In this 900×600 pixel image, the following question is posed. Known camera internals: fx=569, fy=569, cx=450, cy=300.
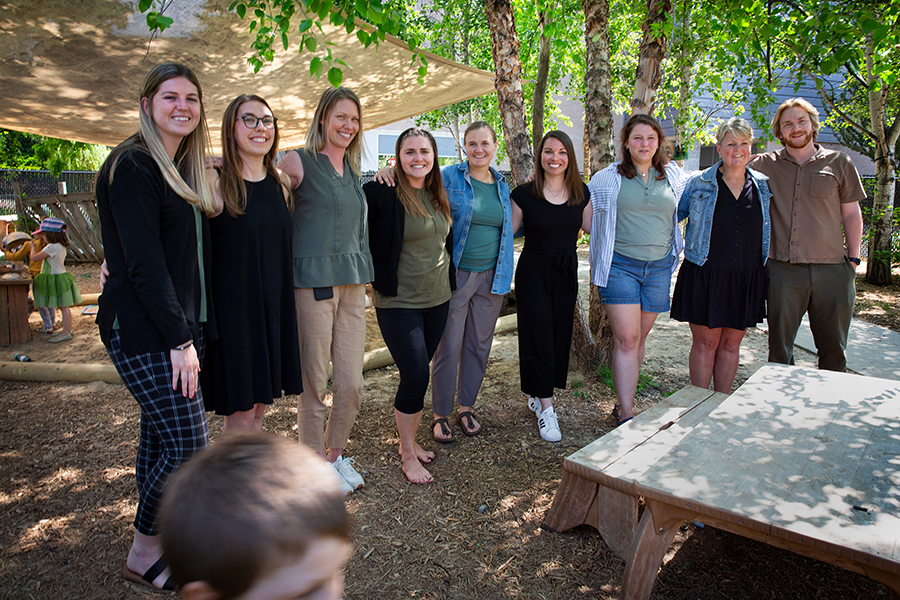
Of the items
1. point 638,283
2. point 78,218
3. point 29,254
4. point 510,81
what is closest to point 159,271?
point 638,283

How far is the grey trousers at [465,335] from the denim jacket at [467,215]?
74 millimetres

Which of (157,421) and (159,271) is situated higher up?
(159,271)

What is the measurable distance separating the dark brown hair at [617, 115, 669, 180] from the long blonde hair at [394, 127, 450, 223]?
47.4 inches

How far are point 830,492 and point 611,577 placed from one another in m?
0.92

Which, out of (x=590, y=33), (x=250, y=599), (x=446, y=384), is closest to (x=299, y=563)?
(x=250, y=599)

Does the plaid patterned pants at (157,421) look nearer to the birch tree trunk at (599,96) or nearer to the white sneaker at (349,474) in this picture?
the white sneaker at (349,474)

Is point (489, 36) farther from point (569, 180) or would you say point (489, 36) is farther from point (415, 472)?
point (415, 472)

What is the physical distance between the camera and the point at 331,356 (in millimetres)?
3062

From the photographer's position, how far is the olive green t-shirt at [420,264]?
3.07 m

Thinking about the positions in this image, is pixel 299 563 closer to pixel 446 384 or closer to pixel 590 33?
pixel 446 384

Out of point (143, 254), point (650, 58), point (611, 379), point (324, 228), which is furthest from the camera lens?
point (611, 379)

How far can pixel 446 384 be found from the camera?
360cm

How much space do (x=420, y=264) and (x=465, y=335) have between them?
0.75 m

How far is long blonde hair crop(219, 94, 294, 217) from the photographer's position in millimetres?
2385
